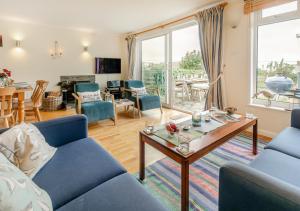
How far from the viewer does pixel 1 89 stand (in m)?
2.35

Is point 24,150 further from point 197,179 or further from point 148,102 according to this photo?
point 148,102

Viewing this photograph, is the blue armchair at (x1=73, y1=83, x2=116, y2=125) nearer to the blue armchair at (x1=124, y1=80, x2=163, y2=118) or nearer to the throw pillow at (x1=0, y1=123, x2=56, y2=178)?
the blue armchair at (x1=124, y1=80, x2=163, y2=118)

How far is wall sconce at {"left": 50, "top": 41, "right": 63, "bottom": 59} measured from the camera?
504 cm

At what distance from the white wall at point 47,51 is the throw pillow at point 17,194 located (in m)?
4.77

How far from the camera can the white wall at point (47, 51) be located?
4.50 metres

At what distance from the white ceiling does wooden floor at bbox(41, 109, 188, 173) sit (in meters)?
2.25

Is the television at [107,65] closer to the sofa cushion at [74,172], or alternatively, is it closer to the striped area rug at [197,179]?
the striped area rug at [197,179]

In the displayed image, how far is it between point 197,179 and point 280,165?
747mm

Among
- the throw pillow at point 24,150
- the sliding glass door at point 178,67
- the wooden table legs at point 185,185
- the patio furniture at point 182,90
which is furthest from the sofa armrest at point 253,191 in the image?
the patio furniture at point 182,90

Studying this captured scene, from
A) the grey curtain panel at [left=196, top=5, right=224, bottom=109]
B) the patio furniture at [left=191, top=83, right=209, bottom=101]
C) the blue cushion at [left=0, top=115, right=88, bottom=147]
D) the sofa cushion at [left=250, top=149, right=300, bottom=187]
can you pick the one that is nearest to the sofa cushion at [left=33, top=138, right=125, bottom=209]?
the blue cushion at [left=0, top=115, right=88, bottom=147]

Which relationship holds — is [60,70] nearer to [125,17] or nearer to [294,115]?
[125,17]

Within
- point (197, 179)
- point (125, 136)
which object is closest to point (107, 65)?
point (125, 136)

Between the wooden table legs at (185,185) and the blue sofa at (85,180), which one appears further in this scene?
A: the wooden table legs at (185,185)

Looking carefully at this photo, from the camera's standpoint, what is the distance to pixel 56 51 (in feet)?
16.7
